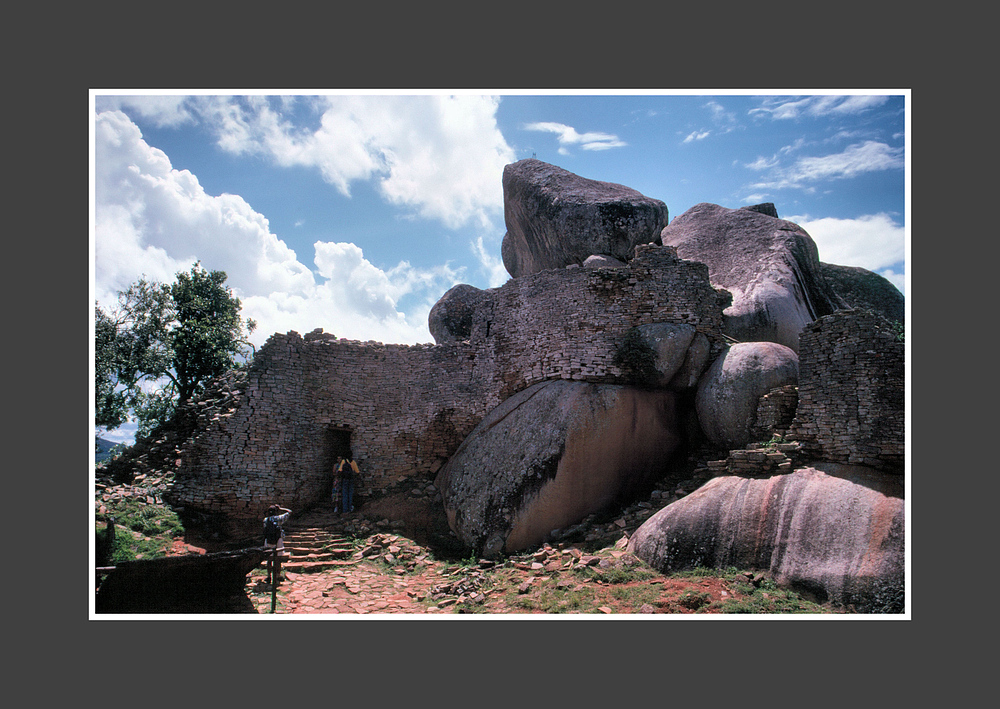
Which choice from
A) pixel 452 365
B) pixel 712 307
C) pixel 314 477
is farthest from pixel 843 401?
pixel 314 477

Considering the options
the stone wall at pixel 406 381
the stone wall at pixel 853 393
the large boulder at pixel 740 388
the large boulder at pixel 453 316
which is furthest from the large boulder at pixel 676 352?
the large boulder at pixel 453 316

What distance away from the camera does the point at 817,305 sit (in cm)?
1166

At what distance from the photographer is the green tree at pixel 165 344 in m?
9.64

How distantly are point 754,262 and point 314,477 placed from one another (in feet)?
36.2

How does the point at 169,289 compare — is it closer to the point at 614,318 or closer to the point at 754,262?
the point at 614,318

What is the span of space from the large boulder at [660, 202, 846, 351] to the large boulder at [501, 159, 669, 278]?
62.1 inches

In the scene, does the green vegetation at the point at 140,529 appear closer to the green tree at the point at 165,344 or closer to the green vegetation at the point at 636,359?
the green tree at the point at 165,344

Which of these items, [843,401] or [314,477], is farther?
[314,477]

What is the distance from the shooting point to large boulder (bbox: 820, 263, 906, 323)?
12695 millimetres

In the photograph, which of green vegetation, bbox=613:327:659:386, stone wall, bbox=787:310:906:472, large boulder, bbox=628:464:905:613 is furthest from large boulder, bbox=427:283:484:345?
stone wall, bbox=787:310:906:472
